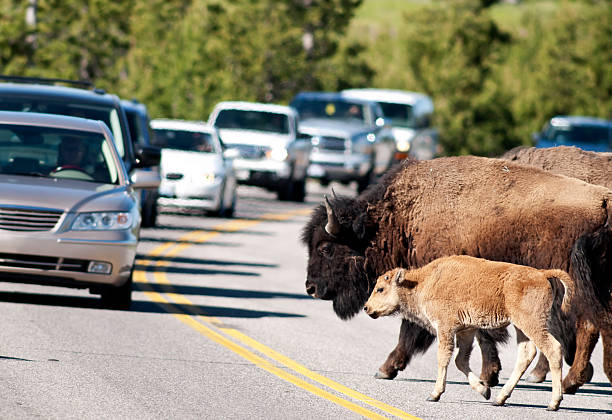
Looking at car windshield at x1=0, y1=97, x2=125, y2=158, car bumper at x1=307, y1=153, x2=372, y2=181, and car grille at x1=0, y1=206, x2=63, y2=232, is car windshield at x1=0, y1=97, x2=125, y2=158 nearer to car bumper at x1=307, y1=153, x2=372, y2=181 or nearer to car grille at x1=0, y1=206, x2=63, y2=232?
car grille at x1=0, y1=206, x2=63, y2=232

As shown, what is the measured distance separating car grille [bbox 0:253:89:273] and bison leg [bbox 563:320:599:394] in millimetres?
4495

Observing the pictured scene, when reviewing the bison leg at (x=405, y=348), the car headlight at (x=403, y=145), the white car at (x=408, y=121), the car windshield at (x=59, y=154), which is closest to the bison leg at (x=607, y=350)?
the bison leg at (x=405, y=348)

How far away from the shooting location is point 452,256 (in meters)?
10.1

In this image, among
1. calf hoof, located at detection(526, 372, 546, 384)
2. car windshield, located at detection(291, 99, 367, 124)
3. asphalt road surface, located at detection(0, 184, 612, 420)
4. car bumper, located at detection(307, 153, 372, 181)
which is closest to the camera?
asphalt road surface, located at detection(0, 184, 612, 420)

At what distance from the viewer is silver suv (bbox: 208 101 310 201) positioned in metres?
31.5

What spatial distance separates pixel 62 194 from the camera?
42.7 feet

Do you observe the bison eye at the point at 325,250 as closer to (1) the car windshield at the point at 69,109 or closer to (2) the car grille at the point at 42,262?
(2) the car grille at the point at 42,262

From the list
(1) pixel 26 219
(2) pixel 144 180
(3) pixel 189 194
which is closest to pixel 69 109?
(2) pixel 144 180

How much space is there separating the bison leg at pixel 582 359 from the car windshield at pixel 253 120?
21701mm

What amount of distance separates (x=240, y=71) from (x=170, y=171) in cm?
2573

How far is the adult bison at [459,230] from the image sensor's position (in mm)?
10328

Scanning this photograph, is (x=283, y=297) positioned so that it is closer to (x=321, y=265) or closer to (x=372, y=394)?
(x=321, y=265)

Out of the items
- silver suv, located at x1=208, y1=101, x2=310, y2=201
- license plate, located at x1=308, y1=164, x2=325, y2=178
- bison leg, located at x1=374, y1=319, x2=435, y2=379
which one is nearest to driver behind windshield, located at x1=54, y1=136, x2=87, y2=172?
bison leg, located at x1=374, y1=319, x2=435, y2=379

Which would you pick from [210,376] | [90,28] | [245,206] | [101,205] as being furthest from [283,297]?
[90,28]
